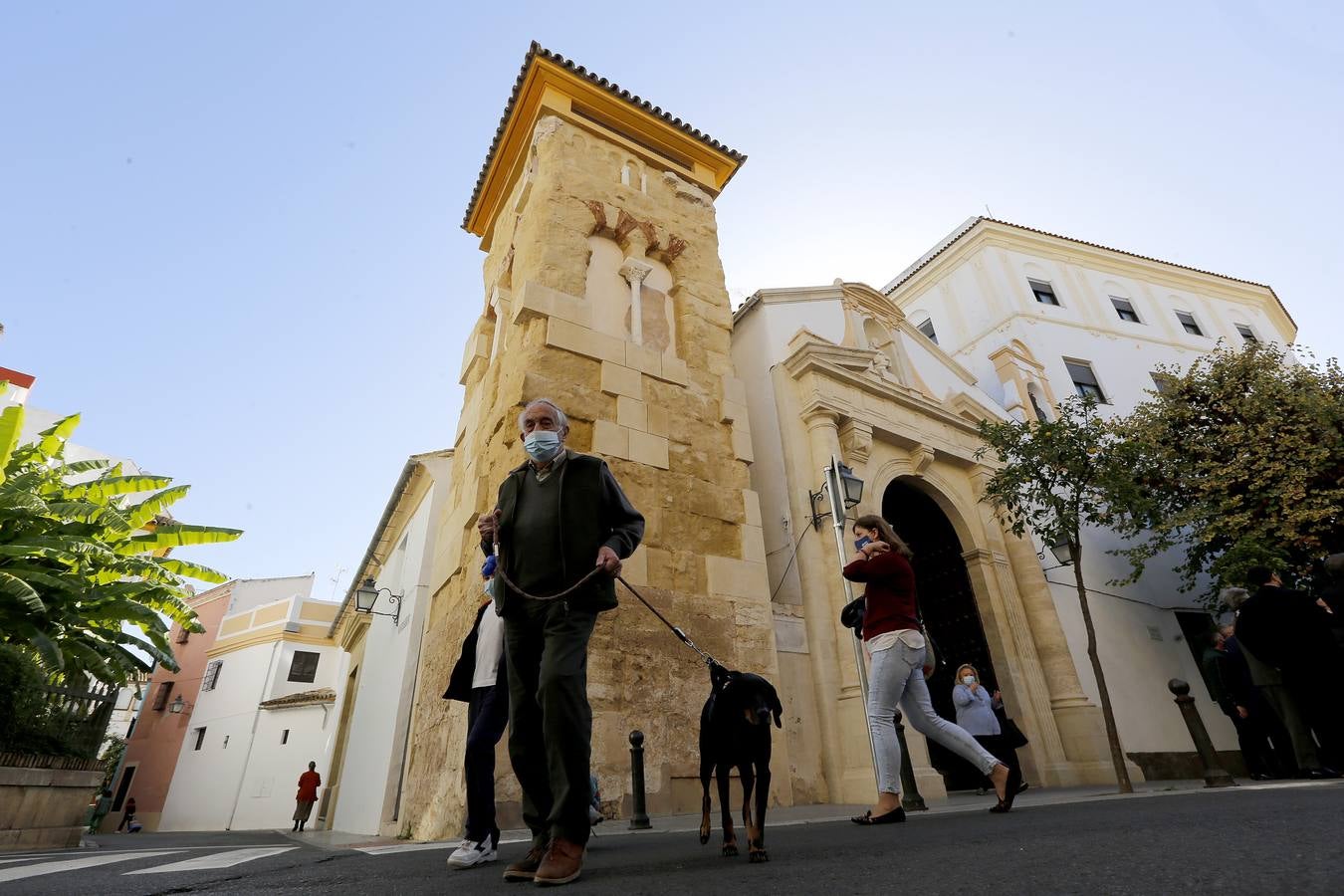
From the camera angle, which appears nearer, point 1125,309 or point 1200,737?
point 1200,737

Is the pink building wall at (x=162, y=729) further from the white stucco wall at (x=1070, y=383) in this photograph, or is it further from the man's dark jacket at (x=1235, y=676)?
the man's dark jacket at (x=1235, y=676)

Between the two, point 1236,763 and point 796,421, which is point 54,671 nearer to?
point 796,421

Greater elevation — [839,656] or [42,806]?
[839,656]

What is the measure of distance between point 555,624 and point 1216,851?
2094mm

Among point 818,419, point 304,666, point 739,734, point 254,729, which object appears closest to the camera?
point 739,734

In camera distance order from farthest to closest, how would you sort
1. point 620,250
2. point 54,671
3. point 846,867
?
point 620,250 → point 54,671 → point 846,867

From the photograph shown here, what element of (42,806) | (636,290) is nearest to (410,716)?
(42,806)

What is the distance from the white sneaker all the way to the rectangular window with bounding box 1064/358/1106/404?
2037 cm

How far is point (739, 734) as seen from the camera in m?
2.86

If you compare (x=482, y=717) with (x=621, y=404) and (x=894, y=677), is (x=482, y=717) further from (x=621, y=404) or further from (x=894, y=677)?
(x=621, y=404)

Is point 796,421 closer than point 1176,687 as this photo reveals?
No

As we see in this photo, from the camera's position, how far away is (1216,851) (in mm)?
1740

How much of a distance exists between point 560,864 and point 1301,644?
18.8ft

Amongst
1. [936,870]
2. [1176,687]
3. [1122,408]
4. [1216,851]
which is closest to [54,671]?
[936,870]
